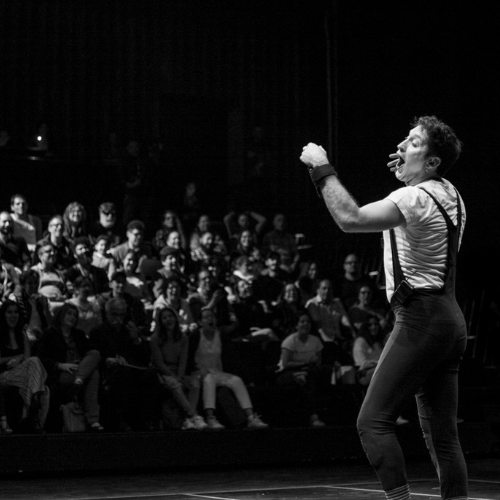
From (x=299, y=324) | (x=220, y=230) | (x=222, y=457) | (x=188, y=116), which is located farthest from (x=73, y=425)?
(x=188, y=116)

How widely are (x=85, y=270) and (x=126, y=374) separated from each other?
188 centimetres

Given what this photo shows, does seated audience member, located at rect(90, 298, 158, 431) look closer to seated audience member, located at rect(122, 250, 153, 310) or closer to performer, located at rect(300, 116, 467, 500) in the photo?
seated audience member, located at rect(122, 250, 153, 310)

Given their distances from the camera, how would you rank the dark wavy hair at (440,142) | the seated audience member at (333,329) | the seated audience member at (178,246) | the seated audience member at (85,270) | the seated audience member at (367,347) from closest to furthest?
the dark wavy hair at (440,142) < the seated audience member at (367,347) < the seated audience member at (333,329) < the seated audience member at (85,270) < the seated audience member at (178,246)

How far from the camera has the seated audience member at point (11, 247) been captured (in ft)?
31.8

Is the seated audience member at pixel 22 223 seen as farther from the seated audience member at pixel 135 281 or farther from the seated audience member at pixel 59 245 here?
the seated audience member at pixel 135 281

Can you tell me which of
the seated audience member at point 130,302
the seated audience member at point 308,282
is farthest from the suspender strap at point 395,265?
the seated audience member at point 308,282

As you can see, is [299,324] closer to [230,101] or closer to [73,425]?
[73,425]

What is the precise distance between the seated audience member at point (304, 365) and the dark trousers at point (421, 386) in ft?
18.0

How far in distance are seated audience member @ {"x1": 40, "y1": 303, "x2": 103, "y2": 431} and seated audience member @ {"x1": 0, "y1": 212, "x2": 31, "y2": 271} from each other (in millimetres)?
1659

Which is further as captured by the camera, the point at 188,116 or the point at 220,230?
the point at 188,116

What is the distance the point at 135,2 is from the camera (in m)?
15.5

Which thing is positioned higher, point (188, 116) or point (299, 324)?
point (188, 116)

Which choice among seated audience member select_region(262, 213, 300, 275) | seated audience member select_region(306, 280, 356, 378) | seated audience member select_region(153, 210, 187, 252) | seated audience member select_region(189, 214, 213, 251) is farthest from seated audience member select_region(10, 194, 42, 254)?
seated audience member select_region(306, 280, 356, 378)

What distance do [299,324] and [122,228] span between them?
3.45 metres
